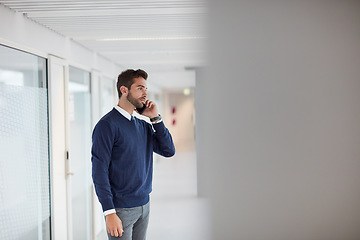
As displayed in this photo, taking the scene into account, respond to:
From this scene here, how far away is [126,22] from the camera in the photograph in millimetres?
2980

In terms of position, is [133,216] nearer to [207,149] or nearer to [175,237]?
[207,149]

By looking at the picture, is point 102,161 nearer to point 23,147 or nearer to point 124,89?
point 124,89

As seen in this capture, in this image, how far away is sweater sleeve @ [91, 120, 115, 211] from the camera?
185 centimetres

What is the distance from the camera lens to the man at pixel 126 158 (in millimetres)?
1863

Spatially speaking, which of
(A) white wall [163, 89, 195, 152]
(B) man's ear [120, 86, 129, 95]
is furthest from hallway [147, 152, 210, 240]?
(A) white wall [163, 89, 195, 152]

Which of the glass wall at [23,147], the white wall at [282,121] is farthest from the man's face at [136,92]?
the glass wall at [23,147]

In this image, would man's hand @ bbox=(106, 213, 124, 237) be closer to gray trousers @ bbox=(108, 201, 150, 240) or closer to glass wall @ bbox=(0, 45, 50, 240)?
gray trousers @ bbox=(108, 201, 150, 240)

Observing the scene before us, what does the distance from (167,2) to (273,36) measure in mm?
1007

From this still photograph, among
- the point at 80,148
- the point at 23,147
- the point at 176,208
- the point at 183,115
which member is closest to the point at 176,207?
the point at 176,208

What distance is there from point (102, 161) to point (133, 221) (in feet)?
1.28

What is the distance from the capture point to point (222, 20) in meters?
1.58

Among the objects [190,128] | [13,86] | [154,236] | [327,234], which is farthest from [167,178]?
[190,128]

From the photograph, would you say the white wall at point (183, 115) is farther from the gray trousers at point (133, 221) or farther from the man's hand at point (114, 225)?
the man's hand at point (114, 225)

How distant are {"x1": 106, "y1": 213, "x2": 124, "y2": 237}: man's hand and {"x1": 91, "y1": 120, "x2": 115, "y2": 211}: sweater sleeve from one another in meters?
0.05
